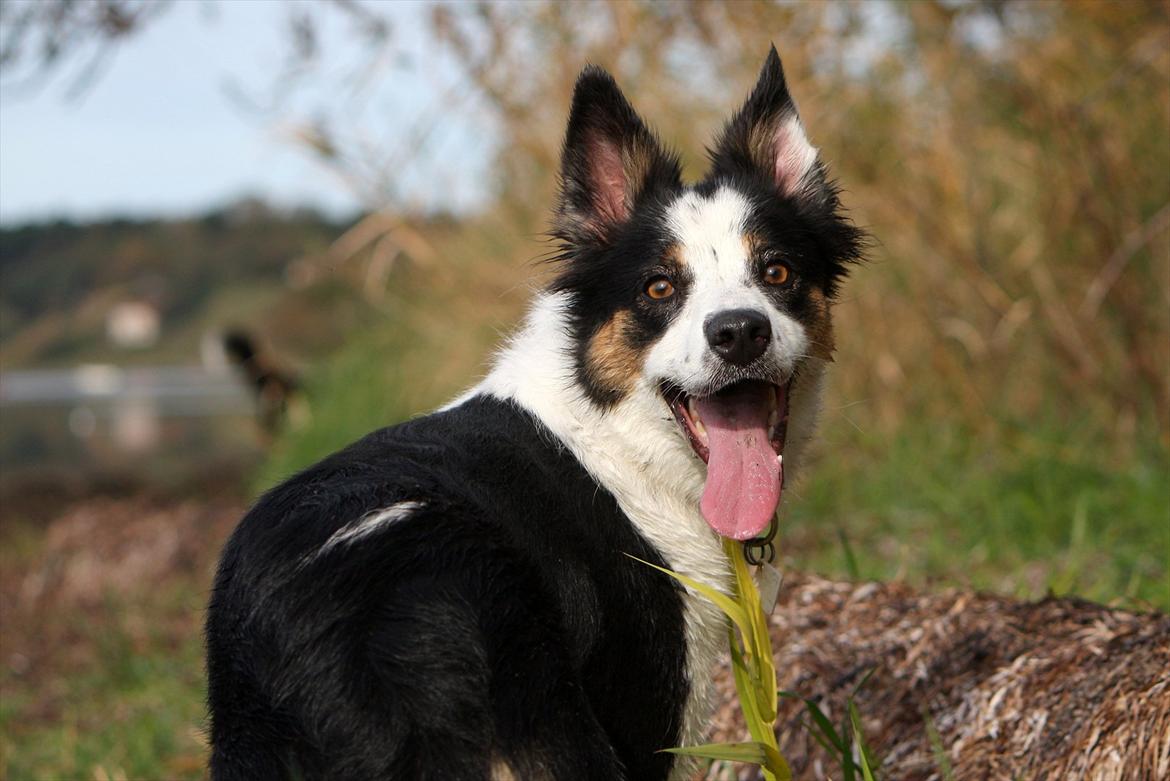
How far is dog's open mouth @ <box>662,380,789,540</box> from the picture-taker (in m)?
2.84

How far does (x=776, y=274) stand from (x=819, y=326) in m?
0.22

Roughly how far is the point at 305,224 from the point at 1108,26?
1061 cm

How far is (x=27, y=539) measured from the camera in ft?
39.4

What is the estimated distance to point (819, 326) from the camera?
3.22 m

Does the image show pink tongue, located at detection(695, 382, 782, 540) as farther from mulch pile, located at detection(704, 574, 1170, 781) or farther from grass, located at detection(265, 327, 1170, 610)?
mulch pile, located at detection(704, 574, 1170, 781)

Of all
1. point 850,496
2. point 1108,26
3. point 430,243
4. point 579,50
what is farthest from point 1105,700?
point 430,243

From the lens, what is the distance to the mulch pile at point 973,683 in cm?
301

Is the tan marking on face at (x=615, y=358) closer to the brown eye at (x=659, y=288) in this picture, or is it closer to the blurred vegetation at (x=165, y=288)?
the brown eye at (x=659, y=288)

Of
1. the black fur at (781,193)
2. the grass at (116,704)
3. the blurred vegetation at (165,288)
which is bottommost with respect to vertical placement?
the blurred vegetation at (165,288)

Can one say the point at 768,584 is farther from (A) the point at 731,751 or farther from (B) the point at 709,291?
(B) the point at 709,291

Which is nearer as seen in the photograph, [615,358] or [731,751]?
[731,751]

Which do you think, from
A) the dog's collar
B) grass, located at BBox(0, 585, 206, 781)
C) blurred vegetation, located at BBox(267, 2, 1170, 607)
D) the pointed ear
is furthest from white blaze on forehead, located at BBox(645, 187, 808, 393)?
blurred vegetation, located at BBox(267, 2, 1170, 607)

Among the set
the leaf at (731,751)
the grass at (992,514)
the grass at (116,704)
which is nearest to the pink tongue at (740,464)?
the leaf at (731,751)

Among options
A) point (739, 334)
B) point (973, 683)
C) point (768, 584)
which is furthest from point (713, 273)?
point (973, 683)
